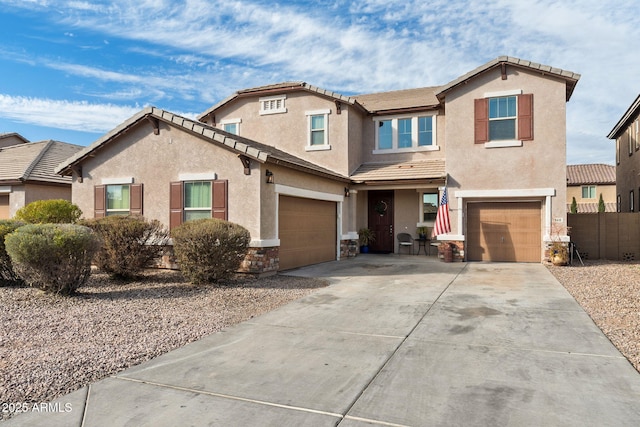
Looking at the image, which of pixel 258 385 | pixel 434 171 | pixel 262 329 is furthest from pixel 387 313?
pixel 434 171

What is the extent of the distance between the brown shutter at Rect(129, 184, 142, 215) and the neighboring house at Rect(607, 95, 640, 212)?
19002 mm

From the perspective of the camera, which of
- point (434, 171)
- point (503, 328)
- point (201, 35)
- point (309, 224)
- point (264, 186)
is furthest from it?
point (434, 171)

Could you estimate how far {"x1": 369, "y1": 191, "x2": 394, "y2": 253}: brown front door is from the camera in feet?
60.0

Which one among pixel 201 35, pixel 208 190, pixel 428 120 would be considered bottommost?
pixel 208 190

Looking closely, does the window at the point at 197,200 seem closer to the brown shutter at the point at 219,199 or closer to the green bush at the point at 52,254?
the brown shutter at the point at 219,199

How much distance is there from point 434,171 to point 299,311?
9.68m

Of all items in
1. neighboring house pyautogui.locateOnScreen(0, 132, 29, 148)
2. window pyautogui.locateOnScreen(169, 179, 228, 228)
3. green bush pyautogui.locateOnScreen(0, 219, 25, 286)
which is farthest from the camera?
neighboring house pyautogui.locateOnScreen(0, 132, 29, 148)

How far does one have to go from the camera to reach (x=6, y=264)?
9984 mm

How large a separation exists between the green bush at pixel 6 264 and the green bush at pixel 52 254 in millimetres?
1615

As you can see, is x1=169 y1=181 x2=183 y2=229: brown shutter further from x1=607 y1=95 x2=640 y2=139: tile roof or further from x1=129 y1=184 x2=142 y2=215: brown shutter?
x1=607 y1=95 x2=640 y2=139: tile roof

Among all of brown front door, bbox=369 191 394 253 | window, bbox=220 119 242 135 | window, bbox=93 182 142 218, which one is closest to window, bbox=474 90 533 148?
Answer: brown front door, bbox=369 191 394 253

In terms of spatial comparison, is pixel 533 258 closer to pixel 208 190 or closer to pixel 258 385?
pixel 208 190

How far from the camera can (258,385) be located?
172 inches

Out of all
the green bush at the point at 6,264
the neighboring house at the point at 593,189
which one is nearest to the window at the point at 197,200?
the green bush at the point at 6,264
